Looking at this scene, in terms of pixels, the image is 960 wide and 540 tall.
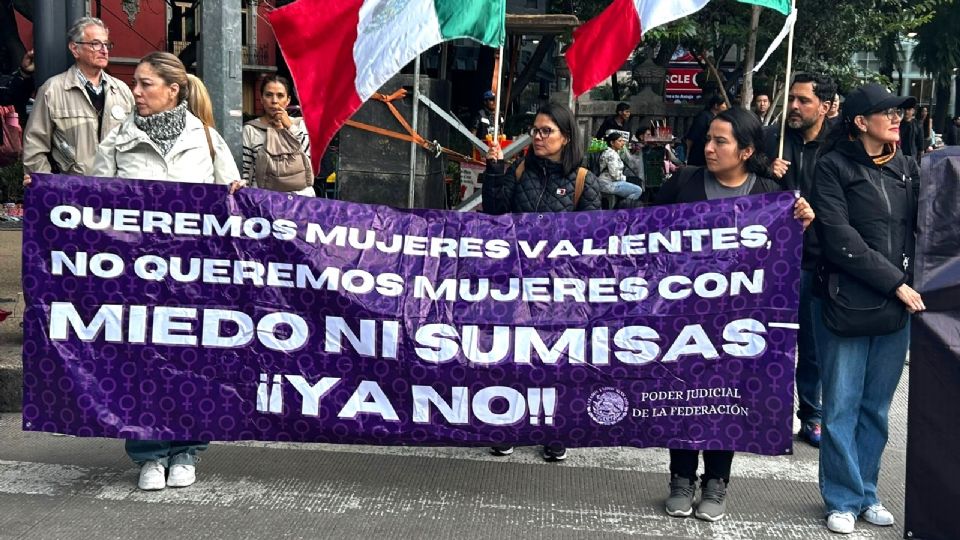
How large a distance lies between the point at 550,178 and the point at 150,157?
71.7 inches

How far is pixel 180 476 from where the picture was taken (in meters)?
4.91

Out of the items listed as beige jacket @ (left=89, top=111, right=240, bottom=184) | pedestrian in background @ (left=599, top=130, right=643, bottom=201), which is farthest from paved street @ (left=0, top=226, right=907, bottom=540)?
pedestrian in background @ (left=599, top=130, right=643, bottom=201)

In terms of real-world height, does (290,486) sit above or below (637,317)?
below

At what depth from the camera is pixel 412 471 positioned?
5.26 meters

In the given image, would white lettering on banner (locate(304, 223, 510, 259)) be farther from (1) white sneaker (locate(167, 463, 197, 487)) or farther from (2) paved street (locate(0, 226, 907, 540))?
(1) white sneaker (locate(167, 463, 197, 487))

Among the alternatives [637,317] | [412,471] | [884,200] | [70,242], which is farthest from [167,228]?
[884,200]

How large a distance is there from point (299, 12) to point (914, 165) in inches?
115

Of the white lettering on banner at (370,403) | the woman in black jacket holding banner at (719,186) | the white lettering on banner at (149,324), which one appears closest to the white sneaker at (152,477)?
the white lettering on banner at (149,324)

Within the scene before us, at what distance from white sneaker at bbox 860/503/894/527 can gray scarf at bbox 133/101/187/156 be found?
11.0ft

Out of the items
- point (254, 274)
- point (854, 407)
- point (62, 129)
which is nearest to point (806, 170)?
point (854, 407)

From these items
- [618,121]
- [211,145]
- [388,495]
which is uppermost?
[618,121]

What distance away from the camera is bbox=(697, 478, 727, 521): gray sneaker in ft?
15.3

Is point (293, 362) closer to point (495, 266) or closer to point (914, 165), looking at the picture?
point (495, 266)

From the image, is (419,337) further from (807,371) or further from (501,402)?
(807,371)
